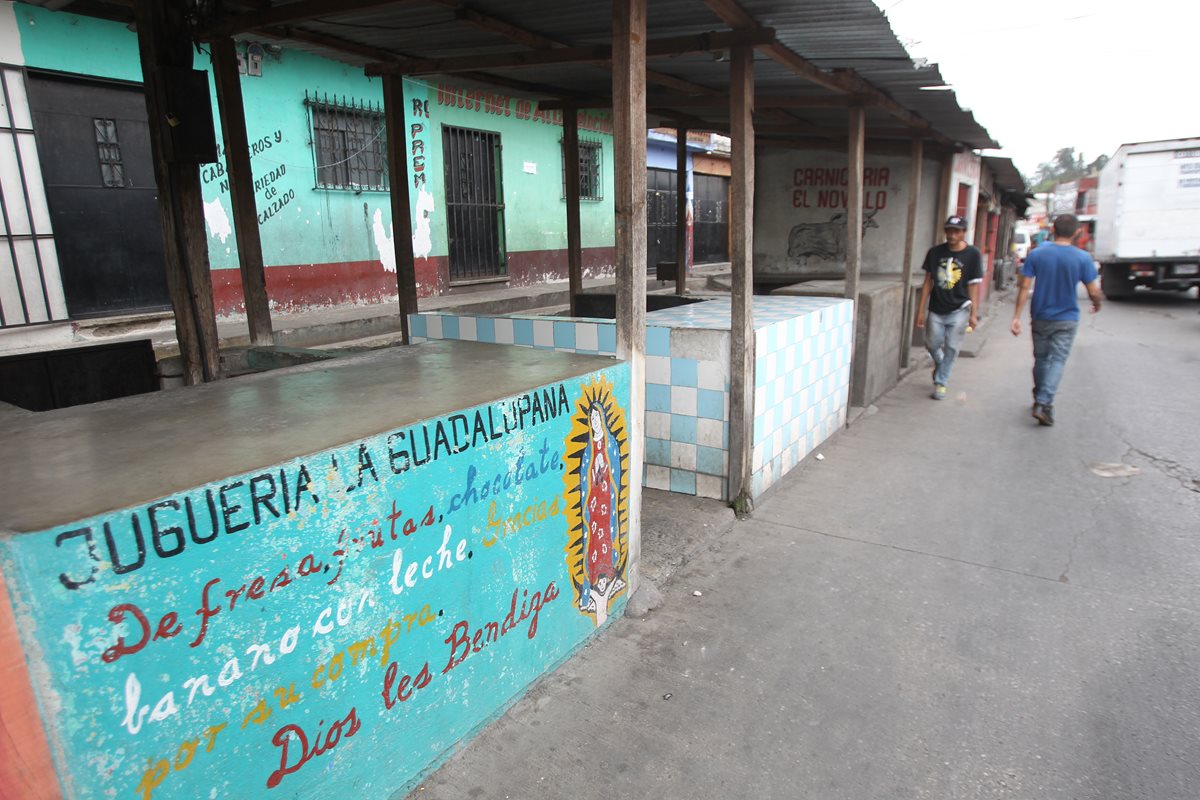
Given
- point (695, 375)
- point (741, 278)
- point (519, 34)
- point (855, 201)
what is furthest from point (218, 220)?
point (855, 201)

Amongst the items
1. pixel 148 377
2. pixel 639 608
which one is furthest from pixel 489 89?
pixel 639 608

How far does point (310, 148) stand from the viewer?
9.36 metres

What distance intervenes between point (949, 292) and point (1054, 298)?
1.05 metres

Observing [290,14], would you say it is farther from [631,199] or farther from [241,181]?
[631,199]

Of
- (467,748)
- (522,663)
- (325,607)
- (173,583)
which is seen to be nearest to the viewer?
(173,583)

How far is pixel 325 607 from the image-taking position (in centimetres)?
194

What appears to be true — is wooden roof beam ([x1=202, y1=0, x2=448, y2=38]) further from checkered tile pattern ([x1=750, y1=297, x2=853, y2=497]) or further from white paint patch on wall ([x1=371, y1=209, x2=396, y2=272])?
white paint patch on wall ([x1=371, y1=209, x2=396, y2=272])

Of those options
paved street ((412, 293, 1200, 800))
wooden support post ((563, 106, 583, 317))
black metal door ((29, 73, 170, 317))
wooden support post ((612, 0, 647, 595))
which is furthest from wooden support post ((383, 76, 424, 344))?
black metal door ((29, 73, 170, 317))

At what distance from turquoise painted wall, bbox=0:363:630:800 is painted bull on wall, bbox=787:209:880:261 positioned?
7807 millimetres

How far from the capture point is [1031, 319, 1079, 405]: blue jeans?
6.47m

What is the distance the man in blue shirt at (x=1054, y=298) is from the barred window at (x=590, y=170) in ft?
33.5

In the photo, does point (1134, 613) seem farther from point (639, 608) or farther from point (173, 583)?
point (173, 583)

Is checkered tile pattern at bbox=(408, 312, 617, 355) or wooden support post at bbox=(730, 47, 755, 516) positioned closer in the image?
checkered tile pattern at bbox=(408, 312, 617, 355)

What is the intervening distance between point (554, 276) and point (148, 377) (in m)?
10.4
